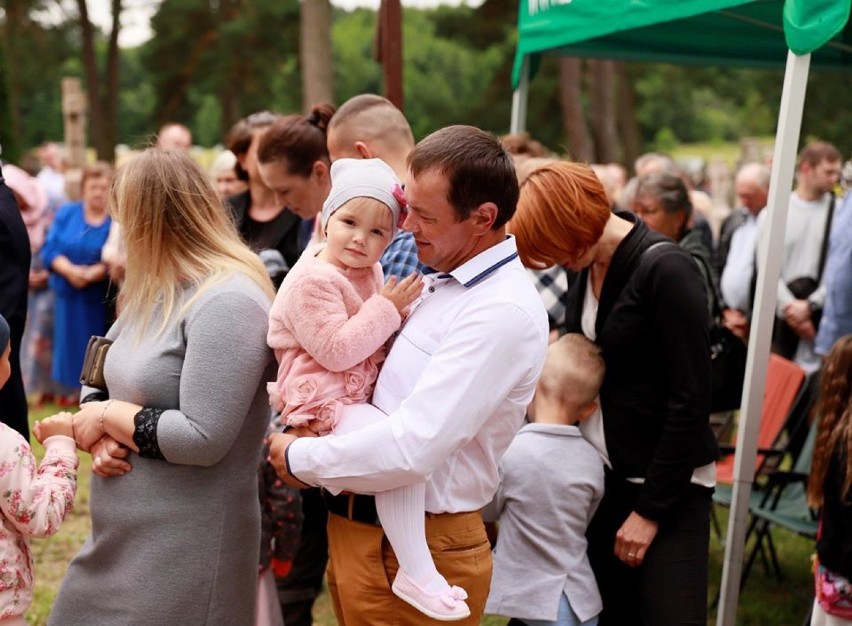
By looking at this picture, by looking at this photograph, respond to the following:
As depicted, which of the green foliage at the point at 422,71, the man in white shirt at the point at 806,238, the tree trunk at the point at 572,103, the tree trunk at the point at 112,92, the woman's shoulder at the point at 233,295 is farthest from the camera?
the green foliage at the point at 422,71

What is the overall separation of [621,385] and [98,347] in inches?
58.8

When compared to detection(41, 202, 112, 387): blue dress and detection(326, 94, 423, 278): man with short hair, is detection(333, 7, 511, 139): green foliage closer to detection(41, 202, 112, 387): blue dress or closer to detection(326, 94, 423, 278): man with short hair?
detection(41, 202, 112, 387): blue dress

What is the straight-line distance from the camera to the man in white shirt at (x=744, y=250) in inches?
279

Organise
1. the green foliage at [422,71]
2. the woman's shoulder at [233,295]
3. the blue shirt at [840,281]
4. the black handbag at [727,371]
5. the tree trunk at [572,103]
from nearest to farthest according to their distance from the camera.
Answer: the woman's shoulder at [233,295], the black handbag at [727,371], the blue shirt at [840,281], the tree trunk at [572,103], the green foliage at [422,71]

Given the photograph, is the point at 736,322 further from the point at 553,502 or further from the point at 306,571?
the point at 553,502

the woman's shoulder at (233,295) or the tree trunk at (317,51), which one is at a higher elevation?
the tree trunk at (317,51)

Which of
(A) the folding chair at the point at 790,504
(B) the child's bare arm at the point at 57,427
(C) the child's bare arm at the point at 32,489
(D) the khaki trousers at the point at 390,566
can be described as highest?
(B) the child's bare arm at the point at 57,427

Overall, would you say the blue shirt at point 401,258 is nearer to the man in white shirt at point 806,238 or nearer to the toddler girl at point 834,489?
the toddler girl at point 834,489

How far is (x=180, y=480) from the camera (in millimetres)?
2562

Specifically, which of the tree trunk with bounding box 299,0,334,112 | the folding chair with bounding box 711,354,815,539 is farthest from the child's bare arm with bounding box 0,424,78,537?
the tree trunk with bounding box 299,0,334,112

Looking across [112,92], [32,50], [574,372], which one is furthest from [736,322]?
[32,50]

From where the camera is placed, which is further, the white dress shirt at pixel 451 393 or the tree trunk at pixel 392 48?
the tree trunk at pixel 392 48

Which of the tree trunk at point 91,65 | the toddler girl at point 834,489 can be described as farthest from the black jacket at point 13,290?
the tree trunk at point 91,65

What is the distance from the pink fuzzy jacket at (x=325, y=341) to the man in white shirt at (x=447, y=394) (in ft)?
0.20
